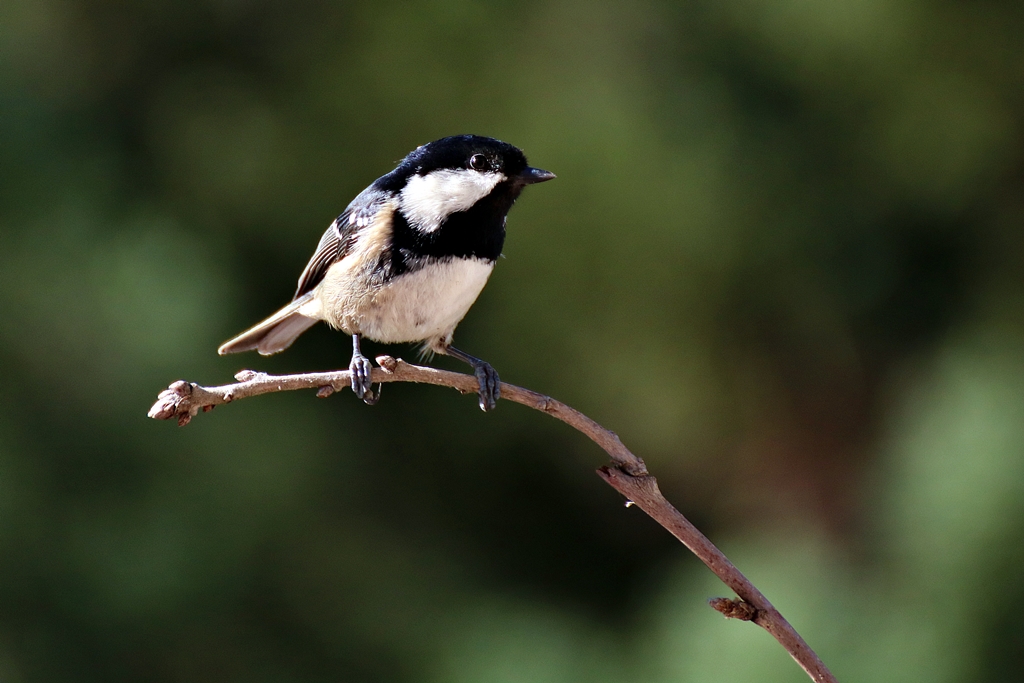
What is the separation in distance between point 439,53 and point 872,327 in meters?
1.66

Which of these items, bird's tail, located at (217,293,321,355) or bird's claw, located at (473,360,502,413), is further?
bird's tail, located at (217,293,321,355)

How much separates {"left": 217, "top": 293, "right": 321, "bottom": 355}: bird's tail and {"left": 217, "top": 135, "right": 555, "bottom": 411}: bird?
0.55 feet

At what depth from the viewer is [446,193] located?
1.51m

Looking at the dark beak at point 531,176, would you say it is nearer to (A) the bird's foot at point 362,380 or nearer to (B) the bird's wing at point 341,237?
(B) the bird's wing at point 341,237

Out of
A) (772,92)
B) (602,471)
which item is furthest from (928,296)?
(602,471)

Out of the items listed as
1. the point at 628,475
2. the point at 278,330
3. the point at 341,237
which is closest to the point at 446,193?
the point at 341,237

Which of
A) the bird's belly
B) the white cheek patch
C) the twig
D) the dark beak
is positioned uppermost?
the dark beak

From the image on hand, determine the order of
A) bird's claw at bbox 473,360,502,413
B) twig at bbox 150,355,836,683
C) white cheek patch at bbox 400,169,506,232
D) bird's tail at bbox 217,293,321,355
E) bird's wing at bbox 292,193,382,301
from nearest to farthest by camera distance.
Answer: twig at bbox 150,355,836,683 < bird's claw at bbox 473,360,502,413 < white cheek patch at bbox 400,169,506,232 < bird's wing at bbox 292,193,382,301 < bird's tail at bbox 217,293,321,355

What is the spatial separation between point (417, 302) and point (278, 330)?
19.8 inches

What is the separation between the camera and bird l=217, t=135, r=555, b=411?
1495mm

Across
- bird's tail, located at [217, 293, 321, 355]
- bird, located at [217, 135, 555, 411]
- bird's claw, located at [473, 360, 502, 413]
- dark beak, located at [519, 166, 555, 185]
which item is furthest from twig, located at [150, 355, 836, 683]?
bird's tail, located at [217, 293, 321, 355]

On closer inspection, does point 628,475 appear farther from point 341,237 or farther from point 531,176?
point 341,237

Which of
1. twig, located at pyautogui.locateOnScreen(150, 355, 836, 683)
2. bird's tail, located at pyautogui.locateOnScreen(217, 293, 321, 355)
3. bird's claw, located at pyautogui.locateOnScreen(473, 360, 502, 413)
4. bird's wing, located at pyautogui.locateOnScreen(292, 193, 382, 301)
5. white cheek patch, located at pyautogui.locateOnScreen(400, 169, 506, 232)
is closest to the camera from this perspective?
twig, located at pyautogui.locateOnScreen(150, 355, 836, 683)

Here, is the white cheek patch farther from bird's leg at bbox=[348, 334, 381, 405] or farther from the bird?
bird's leg at bbox=[348, 334, 381, 405]
